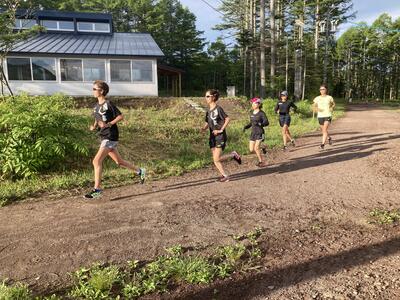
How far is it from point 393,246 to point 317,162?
15.4ft

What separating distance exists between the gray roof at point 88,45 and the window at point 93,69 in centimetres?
64

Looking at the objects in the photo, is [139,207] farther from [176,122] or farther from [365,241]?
[176,122]

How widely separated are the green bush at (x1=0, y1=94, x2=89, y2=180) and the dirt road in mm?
1513

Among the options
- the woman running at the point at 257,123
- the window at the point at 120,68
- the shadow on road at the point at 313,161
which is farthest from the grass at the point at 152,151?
the window at the point at 120,68

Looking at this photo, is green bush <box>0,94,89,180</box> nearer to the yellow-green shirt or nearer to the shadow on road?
the shadow on road

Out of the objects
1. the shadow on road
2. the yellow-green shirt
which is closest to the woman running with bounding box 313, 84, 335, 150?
the yellow-green shirt

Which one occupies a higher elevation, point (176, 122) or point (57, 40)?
point (57, 40)

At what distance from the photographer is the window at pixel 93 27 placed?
2738 centimetres

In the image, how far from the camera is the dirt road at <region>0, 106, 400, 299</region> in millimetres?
3270

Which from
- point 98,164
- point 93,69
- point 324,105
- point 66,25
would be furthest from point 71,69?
point 98,164

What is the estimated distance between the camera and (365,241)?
4082 millimetres

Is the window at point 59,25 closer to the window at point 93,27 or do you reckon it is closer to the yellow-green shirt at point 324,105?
the window at point 93,27

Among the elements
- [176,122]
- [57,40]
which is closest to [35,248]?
[176,122]

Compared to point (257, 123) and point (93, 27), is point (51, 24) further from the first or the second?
point (257, 123)
